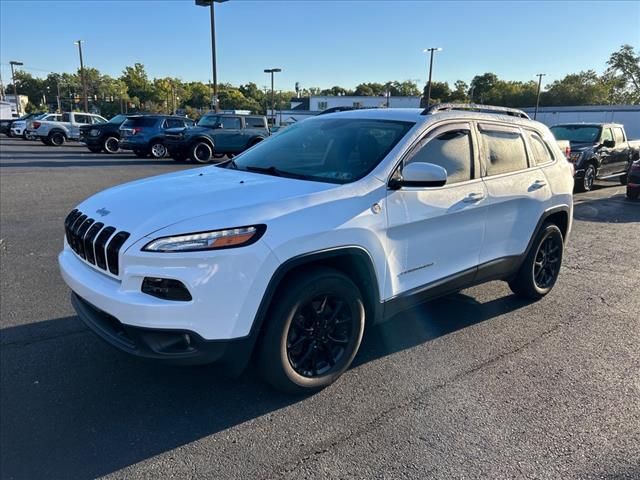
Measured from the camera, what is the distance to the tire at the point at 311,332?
9.41 feet

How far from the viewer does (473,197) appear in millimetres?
3924

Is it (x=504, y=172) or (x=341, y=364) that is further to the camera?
(x=504, y=172)

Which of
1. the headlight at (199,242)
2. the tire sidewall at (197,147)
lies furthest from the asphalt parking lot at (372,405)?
the tire sidewall at (197,147)

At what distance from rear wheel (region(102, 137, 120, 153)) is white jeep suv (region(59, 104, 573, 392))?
68.6 feet

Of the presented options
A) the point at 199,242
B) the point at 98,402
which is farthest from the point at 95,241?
the point at 98,402

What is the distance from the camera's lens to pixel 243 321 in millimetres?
2701

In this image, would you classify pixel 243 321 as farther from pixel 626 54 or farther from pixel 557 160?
pixel 626 54

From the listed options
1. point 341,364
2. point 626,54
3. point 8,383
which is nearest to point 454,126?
point 341,364

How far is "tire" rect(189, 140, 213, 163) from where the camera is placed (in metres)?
18.6

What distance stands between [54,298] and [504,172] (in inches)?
171

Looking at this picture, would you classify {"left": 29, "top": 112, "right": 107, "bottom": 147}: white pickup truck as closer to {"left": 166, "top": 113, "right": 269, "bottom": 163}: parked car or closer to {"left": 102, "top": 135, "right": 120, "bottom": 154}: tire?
{"left": 102, "top": 135, "right": 120, "bottom": 154}: tire

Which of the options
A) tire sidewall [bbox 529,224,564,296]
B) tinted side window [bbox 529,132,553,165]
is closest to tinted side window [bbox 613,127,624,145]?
tinted side window [bbox 529,132,553,165]

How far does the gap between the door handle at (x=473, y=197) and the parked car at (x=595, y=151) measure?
9984mm

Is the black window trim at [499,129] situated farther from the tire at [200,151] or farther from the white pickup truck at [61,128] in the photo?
the white pickup truck at [61,128]
